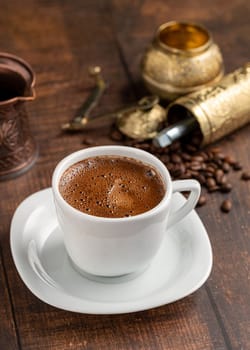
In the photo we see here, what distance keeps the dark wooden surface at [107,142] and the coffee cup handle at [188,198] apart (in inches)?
5.1

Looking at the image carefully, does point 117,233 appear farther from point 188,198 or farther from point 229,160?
point 229,160

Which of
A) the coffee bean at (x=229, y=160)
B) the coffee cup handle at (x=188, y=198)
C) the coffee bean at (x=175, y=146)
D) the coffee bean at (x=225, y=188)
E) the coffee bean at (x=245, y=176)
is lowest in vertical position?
the coffee bean at (x=245, y=176)

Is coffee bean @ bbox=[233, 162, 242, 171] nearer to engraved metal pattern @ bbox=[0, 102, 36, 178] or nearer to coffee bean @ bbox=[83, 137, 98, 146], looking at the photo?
coffee bean @ bbox=[83, 137, 98, 146]

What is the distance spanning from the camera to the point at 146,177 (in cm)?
123

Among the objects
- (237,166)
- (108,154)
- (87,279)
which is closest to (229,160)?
(237,166)

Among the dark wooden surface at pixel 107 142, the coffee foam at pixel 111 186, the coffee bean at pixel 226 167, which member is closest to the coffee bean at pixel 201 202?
the dark wooden surface at pixel 107 142

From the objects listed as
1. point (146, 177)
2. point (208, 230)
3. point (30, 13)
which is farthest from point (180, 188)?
point (30, 13)

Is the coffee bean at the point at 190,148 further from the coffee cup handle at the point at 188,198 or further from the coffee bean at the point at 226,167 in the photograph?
the coffee cup handle at the point at 188,198

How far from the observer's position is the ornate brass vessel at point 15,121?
1.46 m

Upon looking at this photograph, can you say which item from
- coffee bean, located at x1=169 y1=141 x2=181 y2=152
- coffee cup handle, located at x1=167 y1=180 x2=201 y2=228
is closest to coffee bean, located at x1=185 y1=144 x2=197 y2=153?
coffee bean, located at x1=169 y1=141 x2=181 y2=152

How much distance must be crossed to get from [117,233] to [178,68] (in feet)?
2.16

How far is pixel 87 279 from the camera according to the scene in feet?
4.00

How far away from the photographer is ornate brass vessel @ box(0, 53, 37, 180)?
4.77 feet

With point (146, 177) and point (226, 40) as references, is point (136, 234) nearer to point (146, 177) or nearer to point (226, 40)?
point (146, 177)
